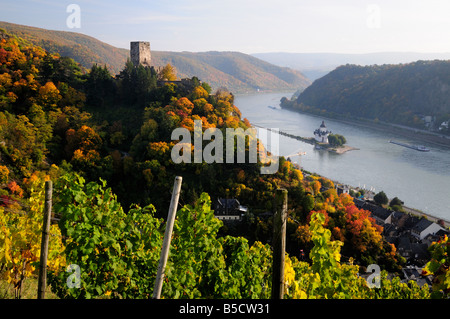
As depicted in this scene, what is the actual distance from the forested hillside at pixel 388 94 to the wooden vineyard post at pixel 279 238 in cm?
4754

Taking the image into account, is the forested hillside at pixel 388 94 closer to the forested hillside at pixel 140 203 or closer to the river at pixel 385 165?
the river at pixel 385 165

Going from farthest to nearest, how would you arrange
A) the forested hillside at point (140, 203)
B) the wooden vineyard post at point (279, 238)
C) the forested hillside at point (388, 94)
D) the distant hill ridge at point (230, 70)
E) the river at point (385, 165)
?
1. the distant hill ridge at point (230, 70)
2. the forested hillside at point (388, 94)
3. the river at point (385, 165)
4. the forested hillside at point (140, 203)
5. the wooden vineyard post at point (279, 238)

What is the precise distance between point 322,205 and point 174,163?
6.54 meters

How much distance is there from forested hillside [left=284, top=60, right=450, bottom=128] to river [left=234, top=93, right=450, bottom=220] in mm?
7474

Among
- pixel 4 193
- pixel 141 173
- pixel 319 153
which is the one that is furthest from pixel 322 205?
pixel 319 153

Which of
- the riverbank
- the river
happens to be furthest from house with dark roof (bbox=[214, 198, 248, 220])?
the riverbank

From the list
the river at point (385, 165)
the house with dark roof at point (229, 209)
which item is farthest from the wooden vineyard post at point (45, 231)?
the river at point (385, 165)

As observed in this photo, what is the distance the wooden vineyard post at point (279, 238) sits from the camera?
209cm

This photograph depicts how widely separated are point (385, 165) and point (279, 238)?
3000 centimetres

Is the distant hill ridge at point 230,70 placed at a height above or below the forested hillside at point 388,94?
above

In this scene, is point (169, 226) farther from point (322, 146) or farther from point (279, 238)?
point (322, 146)

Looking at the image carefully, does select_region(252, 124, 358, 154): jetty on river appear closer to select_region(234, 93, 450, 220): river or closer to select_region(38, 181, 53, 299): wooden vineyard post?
select_region(234, 93, 450, 220): river

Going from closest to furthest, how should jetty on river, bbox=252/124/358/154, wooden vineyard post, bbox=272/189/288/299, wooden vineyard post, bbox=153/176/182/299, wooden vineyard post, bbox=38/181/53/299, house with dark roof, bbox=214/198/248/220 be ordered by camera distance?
wooden vineyard post, bbox=272/189/288/299
wooden vineyard post, bbox=153/176/182/299
wooden vineyard post, bbox=38/181/53/299
house with dark roof, bbox=214/198/248/220
jetty on river, bbox=252/124/358/154

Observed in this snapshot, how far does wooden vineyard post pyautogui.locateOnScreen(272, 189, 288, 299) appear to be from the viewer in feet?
6.87
